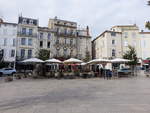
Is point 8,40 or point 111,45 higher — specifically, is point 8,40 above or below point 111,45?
above

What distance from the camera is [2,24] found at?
101 feet

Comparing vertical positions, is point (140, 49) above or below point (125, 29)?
below

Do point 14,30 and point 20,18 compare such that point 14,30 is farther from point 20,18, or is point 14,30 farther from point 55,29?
point 55,29

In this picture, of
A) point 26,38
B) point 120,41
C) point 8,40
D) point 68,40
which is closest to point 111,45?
point 120,41

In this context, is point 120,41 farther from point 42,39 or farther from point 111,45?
point 42,39

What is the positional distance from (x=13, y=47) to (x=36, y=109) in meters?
29.8

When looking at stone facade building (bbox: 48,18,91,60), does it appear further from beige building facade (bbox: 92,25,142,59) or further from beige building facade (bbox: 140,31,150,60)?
beige building facade (bbox: 140,31,150,60)

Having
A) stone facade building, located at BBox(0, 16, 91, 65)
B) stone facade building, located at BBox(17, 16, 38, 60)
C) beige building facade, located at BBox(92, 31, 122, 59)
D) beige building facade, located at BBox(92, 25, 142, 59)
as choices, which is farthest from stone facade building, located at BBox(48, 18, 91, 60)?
beige building facade, located at BBox(92, 25, 142, 59)

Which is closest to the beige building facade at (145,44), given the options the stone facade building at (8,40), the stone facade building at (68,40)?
the stone facade building at (68,40)

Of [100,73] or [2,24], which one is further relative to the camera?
[2,24]

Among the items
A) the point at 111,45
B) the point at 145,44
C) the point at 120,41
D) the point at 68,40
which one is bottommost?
the point at 111,45

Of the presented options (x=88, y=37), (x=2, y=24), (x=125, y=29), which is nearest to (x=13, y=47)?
(x=2, y=24)

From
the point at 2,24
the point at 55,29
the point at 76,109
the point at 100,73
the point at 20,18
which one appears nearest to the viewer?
the point at 76,109

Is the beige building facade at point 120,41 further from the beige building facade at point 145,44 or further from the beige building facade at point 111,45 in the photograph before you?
the beige building facade at point 145,44
